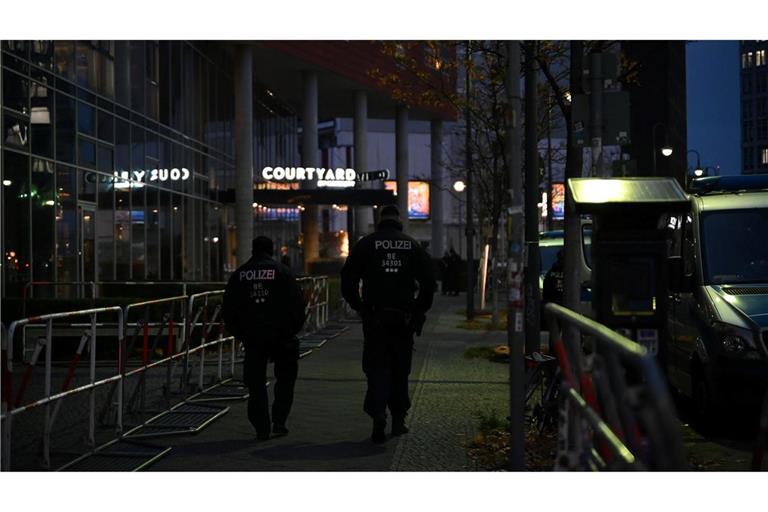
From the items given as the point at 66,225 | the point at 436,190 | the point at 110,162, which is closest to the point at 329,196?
the point at 110,162

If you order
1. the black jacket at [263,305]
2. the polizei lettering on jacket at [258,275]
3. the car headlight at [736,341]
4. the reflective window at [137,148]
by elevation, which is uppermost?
the reflective window at [137,148]

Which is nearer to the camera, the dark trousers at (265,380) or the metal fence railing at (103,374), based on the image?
the metal fence railing at (103,374)

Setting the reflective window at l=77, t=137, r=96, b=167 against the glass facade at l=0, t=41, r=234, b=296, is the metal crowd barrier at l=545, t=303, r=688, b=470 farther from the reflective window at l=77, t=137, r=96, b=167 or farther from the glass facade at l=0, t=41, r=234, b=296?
the reflective window at l=77, t=137, r=96, b=167

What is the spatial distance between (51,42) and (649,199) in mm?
18665

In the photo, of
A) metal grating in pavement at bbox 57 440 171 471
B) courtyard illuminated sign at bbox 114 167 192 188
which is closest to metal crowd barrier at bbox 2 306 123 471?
metal grating in pavement at bbox 57 440 171 471

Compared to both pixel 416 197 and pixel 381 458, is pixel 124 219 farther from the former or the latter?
pixel 416 197

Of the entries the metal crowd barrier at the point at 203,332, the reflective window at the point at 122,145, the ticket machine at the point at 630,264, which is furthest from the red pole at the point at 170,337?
the reflective window at the point at 122,145

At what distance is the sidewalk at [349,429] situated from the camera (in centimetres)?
856

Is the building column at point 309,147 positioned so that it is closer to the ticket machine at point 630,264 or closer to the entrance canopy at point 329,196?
the entrance canopy at point 329,196

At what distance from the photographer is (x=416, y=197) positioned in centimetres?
8675

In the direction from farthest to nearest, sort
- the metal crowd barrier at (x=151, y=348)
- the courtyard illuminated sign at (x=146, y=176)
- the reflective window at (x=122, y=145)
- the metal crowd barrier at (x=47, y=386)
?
the courtyard illuminated sign at (x=146, y=176)
the reflective window at (x=122, y=145)
the metal crowd barrier at (x=151, y=348)
the metal crowd barrier at (x=47, y=386)

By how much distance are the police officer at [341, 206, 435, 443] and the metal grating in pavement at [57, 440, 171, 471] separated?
72.6 inches

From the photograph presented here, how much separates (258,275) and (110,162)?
60.2ft
